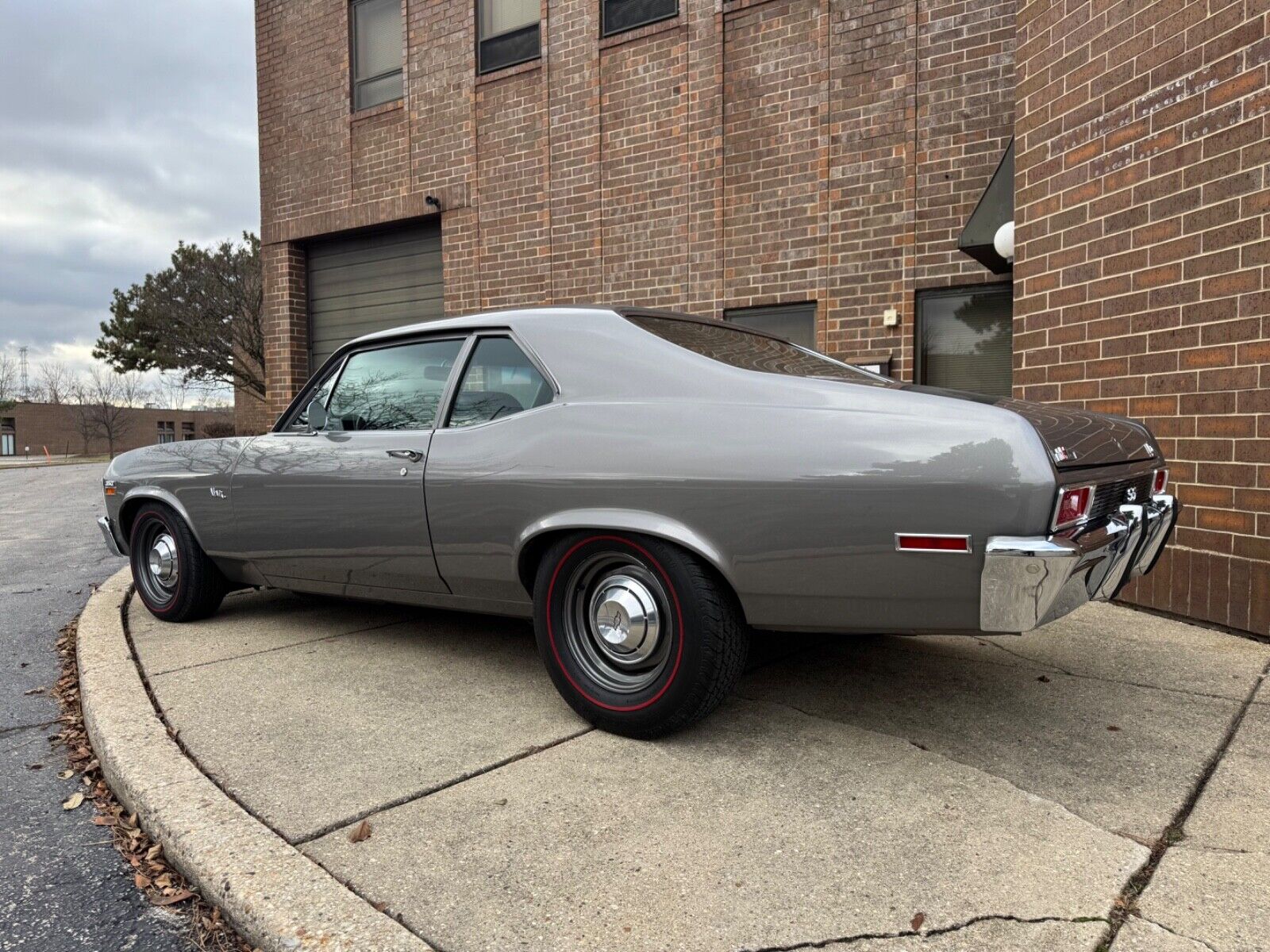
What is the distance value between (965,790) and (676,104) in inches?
315

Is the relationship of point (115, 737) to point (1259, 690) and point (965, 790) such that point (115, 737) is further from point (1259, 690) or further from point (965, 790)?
point (1259, 690)

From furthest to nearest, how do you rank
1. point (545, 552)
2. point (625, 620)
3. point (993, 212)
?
point (993, 212), point (545, 552), point (625, 620)

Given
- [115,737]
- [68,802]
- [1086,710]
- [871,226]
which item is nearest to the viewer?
[68,802]

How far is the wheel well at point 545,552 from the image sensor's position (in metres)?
2.65

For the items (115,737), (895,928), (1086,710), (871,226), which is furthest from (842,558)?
(871,226)

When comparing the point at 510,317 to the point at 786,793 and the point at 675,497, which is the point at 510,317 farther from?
the point at 786,793

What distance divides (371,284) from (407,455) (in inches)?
353

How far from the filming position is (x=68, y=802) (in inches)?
104

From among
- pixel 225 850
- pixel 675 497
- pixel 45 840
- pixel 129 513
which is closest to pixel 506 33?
pixel 129 513

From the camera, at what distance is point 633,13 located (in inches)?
359

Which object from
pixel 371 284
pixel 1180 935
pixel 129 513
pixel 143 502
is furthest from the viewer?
pixel 371 284

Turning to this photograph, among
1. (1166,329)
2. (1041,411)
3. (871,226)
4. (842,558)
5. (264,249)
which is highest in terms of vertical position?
(264,249)

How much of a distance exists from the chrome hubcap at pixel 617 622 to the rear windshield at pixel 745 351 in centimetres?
78

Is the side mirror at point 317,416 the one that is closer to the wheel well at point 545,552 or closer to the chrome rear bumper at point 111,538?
the wheel well at point 545,552
